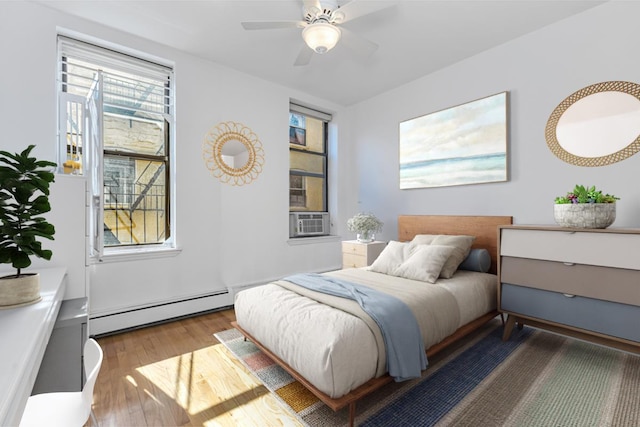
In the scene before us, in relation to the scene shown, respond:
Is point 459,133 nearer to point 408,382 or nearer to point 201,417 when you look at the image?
point 408,382

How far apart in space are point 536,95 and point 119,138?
4.06 m

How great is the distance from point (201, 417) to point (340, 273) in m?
1.53

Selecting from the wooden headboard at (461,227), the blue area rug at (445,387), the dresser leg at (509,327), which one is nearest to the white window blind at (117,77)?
the wooden headboard at (461,227)

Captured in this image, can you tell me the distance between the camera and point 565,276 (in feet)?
6.93

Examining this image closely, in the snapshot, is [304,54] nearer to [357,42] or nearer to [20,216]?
[357,42]

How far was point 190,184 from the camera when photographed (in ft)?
10.1

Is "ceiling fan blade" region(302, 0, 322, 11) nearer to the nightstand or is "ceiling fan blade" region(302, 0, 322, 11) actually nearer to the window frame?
the window frame

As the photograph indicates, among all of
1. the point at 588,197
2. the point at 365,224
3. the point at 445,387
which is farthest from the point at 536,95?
the point at 445,387

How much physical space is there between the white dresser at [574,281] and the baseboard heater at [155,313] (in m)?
2.84

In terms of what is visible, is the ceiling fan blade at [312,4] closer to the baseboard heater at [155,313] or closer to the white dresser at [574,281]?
the white dresser at [574,281]

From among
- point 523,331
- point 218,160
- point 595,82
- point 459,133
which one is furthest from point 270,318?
point 595,82

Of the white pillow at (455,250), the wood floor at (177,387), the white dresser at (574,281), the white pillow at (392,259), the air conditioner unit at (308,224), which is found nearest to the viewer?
the wood floor at (177,387)

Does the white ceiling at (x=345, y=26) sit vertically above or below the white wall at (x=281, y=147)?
above

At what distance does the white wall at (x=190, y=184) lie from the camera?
2209 millimetres
